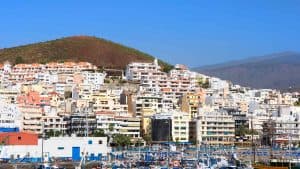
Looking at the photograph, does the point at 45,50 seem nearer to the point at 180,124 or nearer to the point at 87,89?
the point at 87,89

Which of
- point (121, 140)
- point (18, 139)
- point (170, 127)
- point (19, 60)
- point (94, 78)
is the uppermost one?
point (19, 60)

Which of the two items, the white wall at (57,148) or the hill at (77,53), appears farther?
the hill at (77,53)

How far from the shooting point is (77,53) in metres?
118

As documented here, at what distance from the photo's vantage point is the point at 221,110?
69.7 m

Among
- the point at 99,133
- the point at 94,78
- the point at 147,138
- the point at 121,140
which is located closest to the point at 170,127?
→ the point at 147,138

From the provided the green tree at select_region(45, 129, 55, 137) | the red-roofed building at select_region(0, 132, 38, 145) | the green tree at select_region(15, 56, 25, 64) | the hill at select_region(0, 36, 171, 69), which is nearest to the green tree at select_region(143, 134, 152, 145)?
the green tree at select_region(45, 129, 55, 137)

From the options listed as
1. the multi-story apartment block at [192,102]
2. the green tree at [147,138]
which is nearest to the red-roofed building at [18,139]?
the green tree at [147,138]

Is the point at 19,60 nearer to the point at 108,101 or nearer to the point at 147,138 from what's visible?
the point at 108,101

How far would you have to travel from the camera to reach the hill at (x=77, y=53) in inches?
4518

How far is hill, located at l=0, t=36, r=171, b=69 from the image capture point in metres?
115

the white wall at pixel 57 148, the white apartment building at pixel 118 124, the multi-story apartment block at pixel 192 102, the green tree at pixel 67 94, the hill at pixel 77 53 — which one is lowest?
the white wall at pixel 57 148

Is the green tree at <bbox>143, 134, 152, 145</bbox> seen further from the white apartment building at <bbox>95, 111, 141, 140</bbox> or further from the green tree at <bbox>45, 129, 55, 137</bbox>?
the green tree at <bbox>45, 129, 55, 137</bbox>

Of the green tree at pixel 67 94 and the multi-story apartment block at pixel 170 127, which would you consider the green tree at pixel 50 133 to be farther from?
the green tree at pixel 67 94

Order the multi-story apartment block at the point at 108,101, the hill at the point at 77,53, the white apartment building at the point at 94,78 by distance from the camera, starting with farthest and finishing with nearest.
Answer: the hill at the point at 77,53, the white apartment building at the point at 94,78, the multi-story apartment block at the point at 108,101
